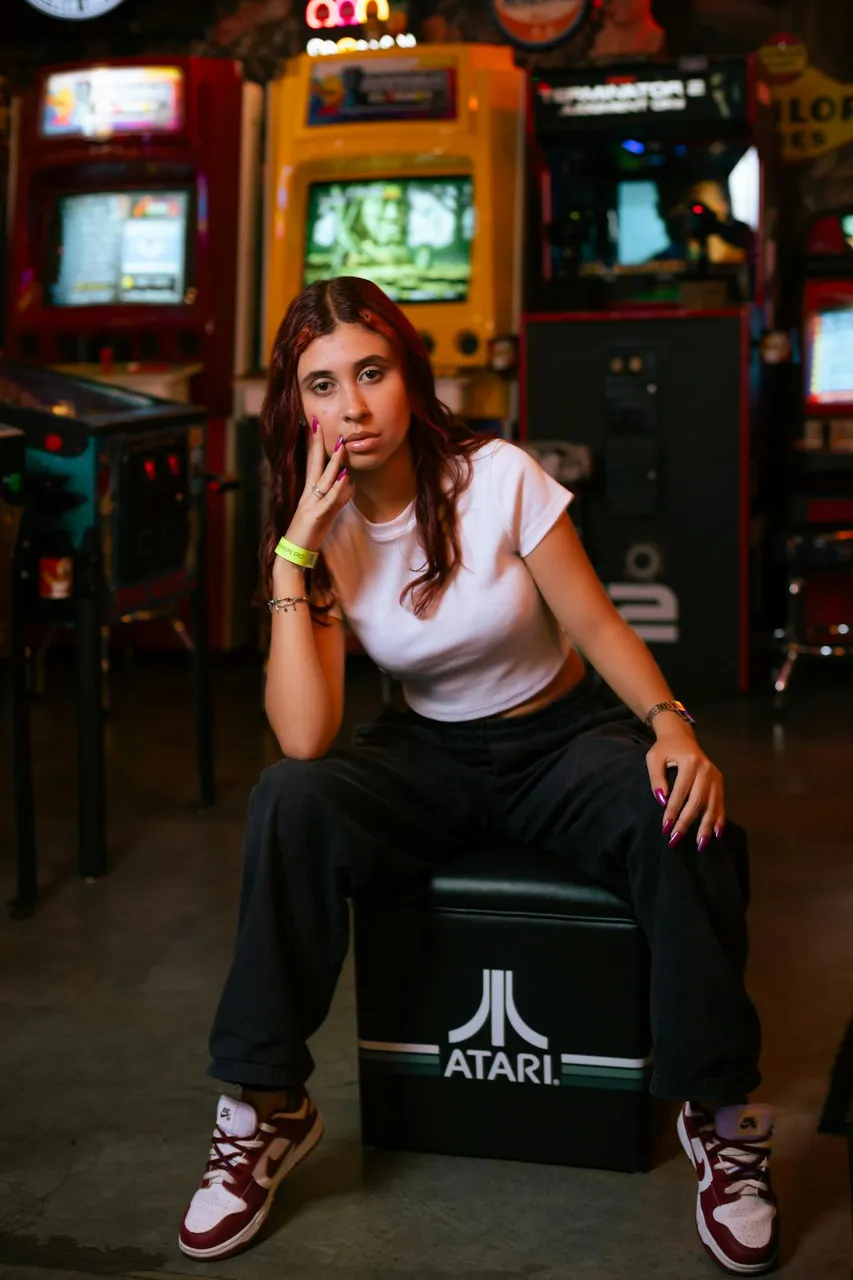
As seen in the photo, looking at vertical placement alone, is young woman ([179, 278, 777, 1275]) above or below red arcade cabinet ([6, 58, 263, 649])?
below

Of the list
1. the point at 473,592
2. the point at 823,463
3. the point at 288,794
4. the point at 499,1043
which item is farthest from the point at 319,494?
the point at 823,463

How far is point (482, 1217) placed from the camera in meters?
1.78

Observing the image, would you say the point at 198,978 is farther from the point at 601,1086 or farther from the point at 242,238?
the point at 242,238

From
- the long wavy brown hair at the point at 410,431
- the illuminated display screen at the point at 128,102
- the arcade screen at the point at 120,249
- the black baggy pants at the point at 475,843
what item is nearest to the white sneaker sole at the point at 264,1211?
the black baggy pants at the point at 475,843

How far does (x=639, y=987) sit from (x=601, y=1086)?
0.14 meters

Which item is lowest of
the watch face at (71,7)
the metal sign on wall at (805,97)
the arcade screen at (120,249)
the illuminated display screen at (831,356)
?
the illuminated display screen at (831,356)

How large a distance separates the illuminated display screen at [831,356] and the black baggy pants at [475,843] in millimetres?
3171

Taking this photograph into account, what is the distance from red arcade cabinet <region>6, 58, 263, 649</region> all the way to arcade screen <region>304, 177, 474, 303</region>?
13.8 inches

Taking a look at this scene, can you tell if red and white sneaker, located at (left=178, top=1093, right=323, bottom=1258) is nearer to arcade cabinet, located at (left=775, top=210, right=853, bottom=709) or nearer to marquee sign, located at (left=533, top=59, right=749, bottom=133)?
arcade cabinet, located at (left=775, top=210, right=853, bottom=709)

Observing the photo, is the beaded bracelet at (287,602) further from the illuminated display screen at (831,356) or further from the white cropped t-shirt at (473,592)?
the illuminated display screen at (831,356)

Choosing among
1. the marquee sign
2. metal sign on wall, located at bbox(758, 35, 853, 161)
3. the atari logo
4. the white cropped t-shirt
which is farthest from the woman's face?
metal sign on wall, located at bbox(758, 35, 853, 161)

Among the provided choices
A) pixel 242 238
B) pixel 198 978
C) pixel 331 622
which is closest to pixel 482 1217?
pixel 331 622

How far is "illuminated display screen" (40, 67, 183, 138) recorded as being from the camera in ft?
16.8

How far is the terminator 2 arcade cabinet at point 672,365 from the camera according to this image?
15.0ft
